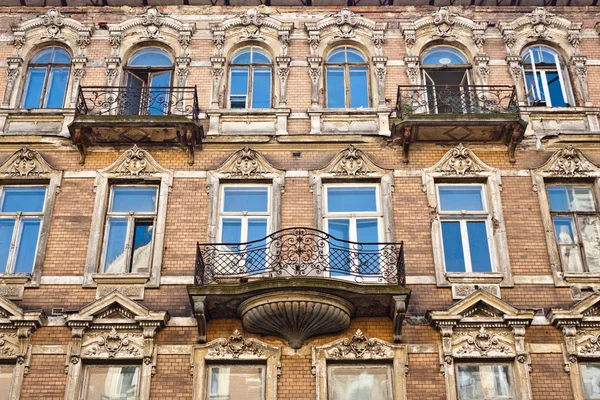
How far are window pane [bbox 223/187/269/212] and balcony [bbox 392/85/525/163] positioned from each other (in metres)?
2.63

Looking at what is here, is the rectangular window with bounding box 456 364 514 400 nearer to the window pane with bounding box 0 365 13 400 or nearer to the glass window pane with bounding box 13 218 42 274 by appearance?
the window pane with bounding box 0 365 13 400

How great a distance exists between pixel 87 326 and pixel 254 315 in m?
2.66

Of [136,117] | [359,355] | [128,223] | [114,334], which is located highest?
[136,117]

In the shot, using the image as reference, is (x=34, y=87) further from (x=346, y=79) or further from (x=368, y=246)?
(x=368, y=246)

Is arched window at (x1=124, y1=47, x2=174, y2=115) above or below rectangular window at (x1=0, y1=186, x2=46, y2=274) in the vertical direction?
above

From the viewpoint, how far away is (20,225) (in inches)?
528

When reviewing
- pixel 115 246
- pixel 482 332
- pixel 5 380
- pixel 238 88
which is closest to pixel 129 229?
pixel 115 246

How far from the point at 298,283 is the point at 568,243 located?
194 inches

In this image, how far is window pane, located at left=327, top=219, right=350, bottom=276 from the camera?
493 inches

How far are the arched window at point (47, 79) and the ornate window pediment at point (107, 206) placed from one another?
85.2 inches

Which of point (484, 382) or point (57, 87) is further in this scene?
point (57, 87)

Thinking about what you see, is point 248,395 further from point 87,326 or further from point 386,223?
point 386,223

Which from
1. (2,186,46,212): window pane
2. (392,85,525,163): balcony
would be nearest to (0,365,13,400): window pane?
(2,186,46,212): window pane

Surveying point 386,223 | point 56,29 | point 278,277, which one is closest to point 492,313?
point 386,223
